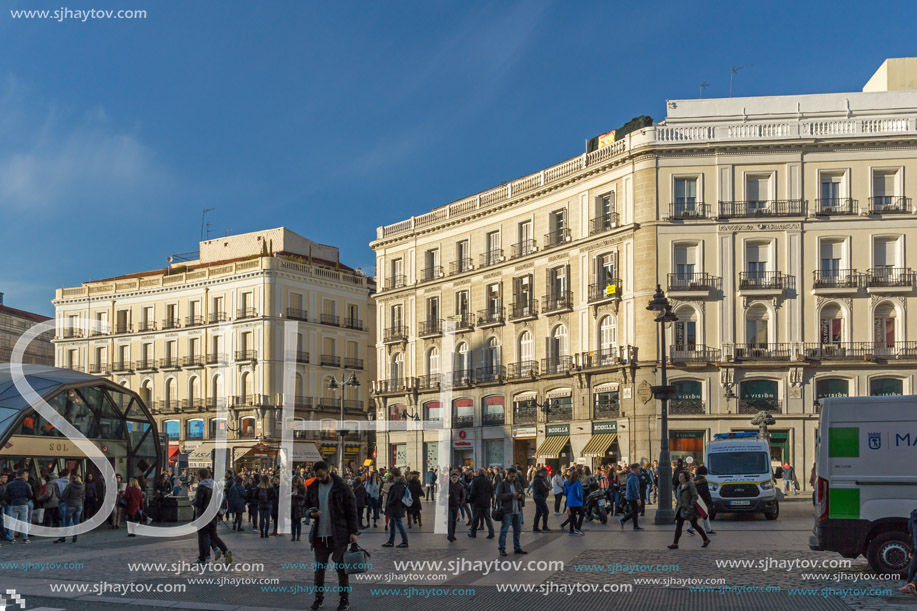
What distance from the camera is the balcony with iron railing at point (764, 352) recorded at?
45.9 meters

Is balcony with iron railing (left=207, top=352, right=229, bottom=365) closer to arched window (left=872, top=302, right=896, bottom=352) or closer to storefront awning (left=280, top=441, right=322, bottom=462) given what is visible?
storefront awning (left=280, top=441, right=322, bottom=462)

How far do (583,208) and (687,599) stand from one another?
1599 inches

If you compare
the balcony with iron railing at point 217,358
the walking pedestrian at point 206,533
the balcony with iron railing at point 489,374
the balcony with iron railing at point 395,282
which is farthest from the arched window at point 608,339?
the walking pedestrian at point 206,533

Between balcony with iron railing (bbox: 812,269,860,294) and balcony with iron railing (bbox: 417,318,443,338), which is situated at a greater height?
balcony with iron railing (bbox: 812,269,860,294)

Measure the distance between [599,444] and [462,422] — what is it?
421 inches

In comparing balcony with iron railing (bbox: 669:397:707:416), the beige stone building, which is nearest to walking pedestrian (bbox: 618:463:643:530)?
balcony with iron railing (bbox: 669:397:707:416)

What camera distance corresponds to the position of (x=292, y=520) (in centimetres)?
2422

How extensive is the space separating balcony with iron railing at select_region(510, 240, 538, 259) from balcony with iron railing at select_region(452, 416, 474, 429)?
950 cm

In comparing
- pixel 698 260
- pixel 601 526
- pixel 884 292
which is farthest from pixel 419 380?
pixel 601 526

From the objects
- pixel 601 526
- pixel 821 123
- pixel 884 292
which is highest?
pixel 821 123

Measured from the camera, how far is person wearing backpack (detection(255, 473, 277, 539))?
23.3 meters

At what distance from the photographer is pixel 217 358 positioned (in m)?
70.4

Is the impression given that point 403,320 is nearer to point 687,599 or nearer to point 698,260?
point 698,260

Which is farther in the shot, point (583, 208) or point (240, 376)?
point (240, 376)
